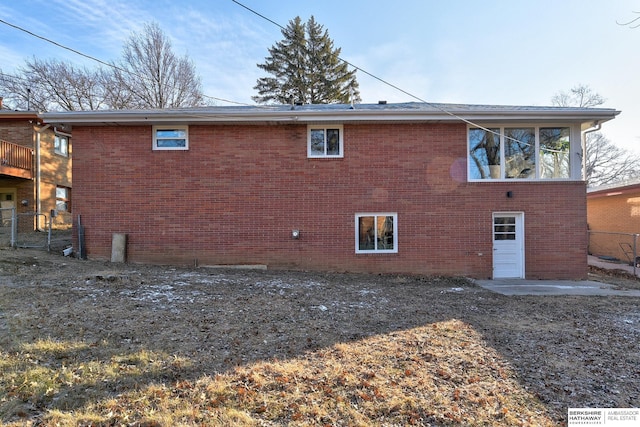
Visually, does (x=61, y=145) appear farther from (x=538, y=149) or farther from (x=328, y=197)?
(x=538, y=149)

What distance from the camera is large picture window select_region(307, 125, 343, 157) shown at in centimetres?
980

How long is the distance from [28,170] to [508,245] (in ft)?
63.4

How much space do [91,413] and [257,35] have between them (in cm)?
1014

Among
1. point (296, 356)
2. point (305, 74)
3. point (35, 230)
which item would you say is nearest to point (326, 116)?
point (296, 356)

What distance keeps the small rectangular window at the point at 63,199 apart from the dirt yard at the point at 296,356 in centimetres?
1275

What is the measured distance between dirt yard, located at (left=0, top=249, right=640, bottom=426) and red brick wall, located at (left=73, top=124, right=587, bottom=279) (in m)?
2.81

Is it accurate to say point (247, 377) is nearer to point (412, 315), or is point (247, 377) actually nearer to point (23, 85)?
point (412, 315)

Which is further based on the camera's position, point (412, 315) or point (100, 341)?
point (412, 315)

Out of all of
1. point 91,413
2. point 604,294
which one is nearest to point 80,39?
point 91,413

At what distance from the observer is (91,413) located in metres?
2.72

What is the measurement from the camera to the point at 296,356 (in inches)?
153

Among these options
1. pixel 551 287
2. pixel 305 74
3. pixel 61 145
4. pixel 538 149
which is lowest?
pixel 551 287

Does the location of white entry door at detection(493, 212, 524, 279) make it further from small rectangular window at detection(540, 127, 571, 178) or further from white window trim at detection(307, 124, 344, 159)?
white window trim at detection(307, 124, 344, 159)

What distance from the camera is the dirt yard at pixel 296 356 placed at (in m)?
2.85
